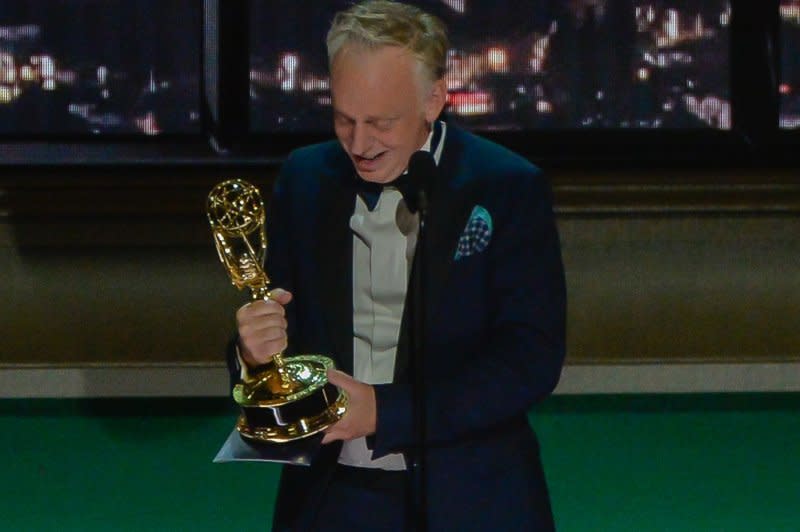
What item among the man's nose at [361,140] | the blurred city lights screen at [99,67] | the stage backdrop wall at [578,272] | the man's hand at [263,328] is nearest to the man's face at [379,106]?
the man's nose at [361,140]

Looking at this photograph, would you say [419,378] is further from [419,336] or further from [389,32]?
[389,32]

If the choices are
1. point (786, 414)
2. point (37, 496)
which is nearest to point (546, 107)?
point (786, 414)

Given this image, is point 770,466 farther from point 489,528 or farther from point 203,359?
point 489,528

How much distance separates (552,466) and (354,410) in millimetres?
1728

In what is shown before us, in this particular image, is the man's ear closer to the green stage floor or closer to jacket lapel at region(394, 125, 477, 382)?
jacket lapel at region(394, 125, 477, 382)

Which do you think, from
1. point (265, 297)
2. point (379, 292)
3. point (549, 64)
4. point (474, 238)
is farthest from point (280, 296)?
point (549, 64)

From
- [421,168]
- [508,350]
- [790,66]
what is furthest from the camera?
[790,66]

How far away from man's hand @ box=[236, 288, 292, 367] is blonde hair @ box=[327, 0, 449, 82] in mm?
303

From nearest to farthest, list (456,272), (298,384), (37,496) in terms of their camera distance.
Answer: (298,384) → (456,272) → (37,496)

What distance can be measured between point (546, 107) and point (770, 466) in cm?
101

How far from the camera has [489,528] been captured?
1723mm

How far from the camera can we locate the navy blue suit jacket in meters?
1.66

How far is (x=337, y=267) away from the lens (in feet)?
5.67

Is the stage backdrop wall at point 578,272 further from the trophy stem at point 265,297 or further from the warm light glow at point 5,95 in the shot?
the trophy stem at point 265,297
